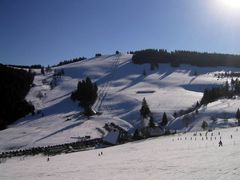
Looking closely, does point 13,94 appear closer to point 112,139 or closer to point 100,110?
point 100,110

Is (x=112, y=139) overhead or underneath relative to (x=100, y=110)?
overhead

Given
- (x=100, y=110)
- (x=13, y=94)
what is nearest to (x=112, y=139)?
(x=100, y=110)

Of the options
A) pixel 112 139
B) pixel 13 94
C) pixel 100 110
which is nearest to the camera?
pixel 112 139

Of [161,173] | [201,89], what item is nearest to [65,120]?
[201,89]

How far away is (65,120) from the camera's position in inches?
5281

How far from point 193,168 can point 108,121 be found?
3946 inches

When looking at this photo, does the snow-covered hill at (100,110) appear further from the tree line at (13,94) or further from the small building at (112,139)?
the small building at (112,139)

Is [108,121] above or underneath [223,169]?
underneath

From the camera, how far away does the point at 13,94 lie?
159 metres

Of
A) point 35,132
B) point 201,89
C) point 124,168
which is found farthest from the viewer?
point 201,89

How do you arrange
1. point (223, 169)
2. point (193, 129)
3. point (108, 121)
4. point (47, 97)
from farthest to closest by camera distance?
point (47, 97) < point (108, 121) < point (193, 129) < point (223, 169)

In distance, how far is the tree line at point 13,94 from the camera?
144750mm

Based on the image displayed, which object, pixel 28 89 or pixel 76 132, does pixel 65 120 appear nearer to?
pixel 76 132

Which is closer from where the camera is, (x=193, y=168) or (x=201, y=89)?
(x=193, y=168)
